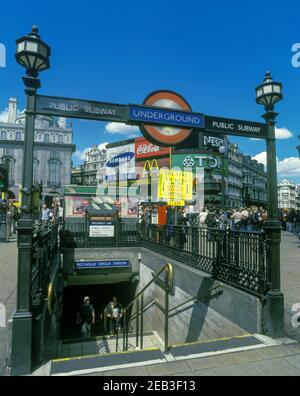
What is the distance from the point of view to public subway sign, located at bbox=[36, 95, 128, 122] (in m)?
4.20

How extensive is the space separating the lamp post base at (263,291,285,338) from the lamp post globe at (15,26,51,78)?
16.9 ft

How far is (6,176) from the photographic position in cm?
1476

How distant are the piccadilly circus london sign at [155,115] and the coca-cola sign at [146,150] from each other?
1885 inches

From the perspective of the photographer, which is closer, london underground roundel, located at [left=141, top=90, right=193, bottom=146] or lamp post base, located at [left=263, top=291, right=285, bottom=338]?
lamp post base, located at [left=263, top=291, right=285, bottom=338]

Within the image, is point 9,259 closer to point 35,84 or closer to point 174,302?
point 174,302

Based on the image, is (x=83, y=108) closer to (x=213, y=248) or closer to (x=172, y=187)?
(x=213, y=248)

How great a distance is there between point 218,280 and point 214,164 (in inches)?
2078

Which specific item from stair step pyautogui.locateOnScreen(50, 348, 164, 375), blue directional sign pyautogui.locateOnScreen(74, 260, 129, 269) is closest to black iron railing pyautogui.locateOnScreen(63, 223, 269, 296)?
blue directional sign pyautogui.locateOnScreen(74, 260, 129, 269)

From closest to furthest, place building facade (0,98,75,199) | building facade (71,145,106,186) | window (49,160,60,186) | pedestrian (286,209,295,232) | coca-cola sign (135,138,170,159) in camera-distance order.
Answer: pedestrian (286,209,295,232) → coca-cola sign (135,138,170,159) → building facade (0,98,75,199) → window (49,160,60,186) → building facade (71,145,106,186)

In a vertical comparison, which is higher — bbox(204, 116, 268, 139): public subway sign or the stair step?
bbox(204, 116, 268, 139): public subway sign

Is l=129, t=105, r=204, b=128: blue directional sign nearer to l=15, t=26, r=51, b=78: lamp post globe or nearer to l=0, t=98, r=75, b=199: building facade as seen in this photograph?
l=15, t=26, r=51, b=78: lamp post globe

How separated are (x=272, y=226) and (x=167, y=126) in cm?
249

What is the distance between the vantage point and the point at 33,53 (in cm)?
399
